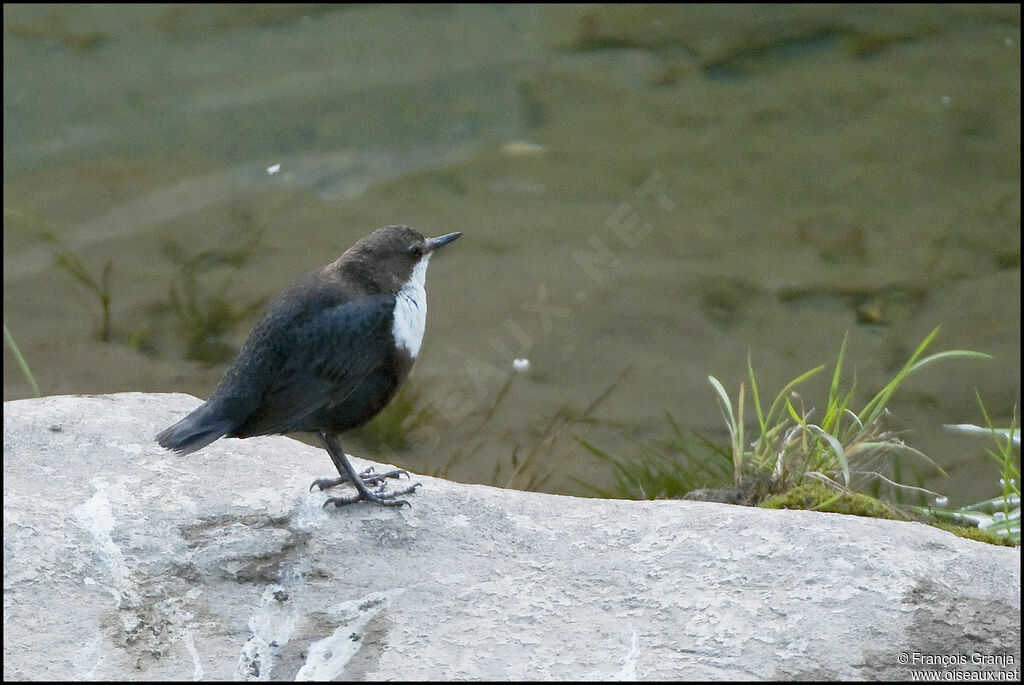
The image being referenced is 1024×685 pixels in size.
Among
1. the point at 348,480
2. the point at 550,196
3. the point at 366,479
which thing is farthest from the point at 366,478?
the point at 550,196

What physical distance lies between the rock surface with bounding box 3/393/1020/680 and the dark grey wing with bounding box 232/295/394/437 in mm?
302

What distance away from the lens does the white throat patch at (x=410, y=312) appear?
11.1 ft

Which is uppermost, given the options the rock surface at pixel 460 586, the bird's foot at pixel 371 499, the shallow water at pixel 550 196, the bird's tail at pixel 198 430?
the bird's tail at pixel 198 430

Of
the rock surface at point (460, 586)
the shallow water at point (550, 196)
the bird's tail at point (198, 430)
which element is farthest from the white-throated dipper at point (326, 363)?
the shallow water at point (550, 196)

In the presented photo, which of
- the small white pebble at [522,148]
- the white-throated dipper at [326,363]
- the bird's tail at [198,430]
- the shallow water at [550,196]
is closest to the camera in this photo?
the bird's tail at [198,430]

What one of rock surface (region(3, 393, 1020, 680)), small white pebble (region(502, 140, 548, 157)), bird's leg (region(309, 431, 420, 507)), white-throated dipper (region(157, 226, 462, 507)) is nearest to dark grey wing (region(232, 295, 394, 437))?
A: white-throated dipper (region(157, 226, 462, 507))

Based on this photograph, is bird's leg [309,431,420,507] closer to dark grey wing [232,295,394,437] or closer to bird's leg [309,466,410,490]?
bird's leg [309,466,410,490]

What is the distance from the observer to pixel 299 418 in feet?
10.6

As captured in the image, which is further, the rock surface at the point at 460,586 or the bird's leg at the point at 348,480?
the bird's leg at the point at 348,480

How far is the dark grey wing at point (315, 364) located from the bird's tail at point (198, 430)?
0.06 metres

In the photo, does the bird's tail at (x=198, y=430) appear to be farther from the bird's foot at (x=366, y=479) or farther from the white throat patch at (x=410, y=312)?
the white throat patch at (x=410, y=312)

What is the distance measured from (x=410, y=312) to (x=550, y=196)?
3748mm

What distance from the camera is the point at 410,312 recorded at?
345cm

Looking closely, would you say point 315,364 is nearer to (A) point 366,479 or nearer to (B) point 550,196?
(A) point 366,479
